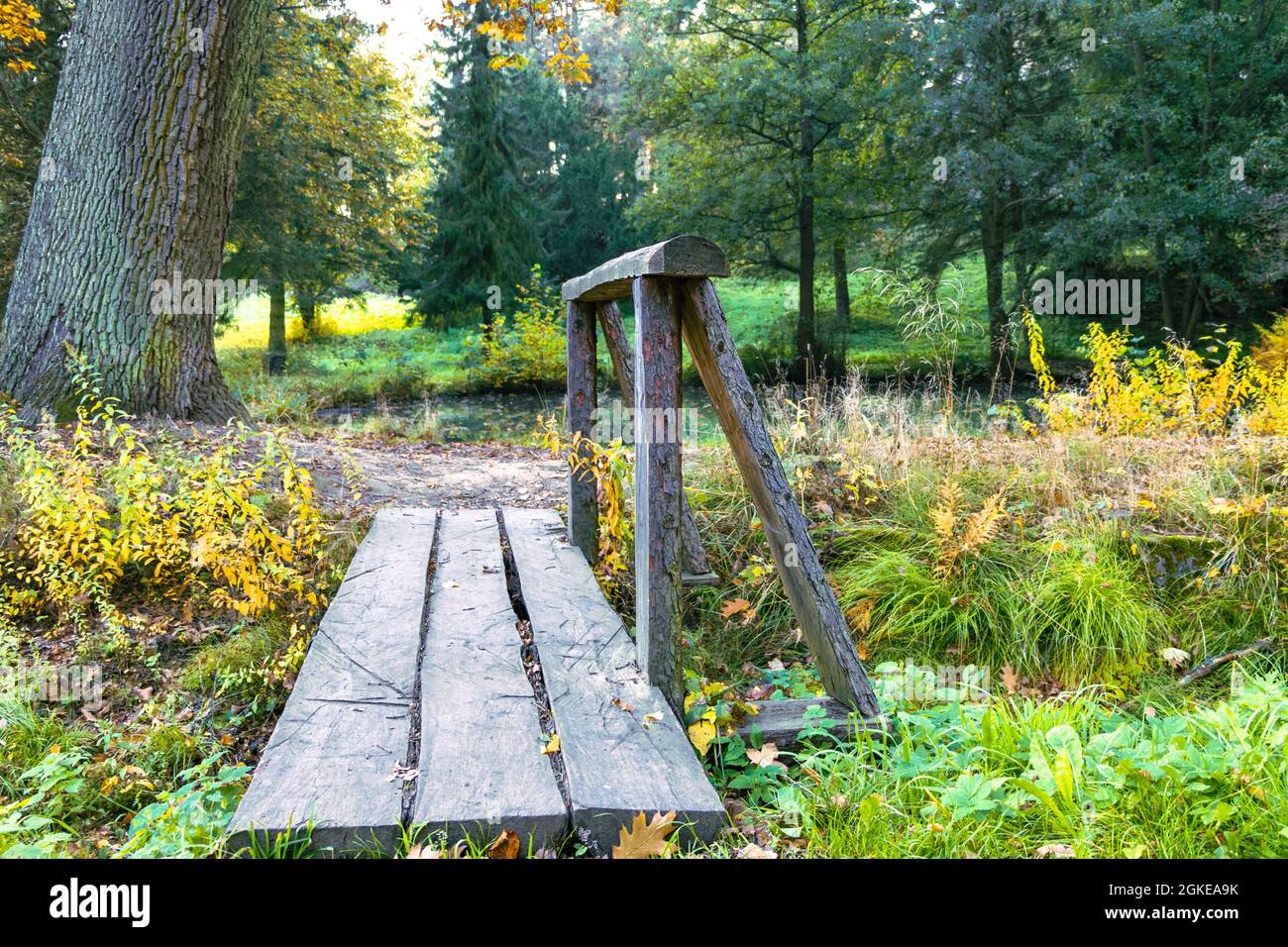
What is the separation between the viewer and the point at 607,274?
3258mm

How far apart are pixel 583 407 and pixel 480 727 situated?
2353 mm

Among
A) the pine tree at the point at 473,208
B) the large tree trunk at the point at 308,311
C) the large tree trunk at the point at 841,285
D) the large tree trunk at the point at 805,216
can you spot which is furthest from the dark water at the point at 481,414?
the large tree trunk at the point at 308,311

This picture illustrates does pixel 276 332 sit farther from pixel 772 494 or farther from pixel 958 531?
pixel 772 494

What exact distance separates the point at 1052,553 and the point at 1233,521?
105 centimetres

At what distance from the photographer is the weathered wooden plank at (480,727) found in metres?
2.08

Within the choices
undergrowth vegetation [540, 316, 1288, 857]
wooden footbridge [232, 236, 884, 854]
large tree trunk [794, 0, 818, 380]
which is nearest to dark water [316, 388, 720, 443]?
large tree trunk [794, 0, 818, 380]

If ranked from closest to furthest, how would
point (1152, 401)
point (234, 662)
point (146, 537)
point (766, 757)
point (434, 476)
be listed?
point (766, 757) → point (234, 662) → point (146, 537) → point (1152, 401) → point (434, 476)

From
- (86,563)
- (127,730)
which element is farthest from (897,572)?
(86,563)

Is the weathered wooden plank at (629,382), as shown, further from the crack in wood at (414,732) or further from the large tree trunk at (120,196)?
the large tree trunk at (120,196)

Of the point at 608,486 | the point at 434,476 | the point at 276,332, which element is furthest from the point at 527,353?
the point at 608,486

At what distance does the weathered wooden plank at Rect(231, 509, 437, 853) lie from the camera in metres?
2.03

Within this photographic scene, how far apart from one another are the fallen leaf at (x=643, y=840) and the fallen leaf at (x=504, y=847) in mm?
243

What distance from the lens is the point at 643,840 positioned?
79.6 inches

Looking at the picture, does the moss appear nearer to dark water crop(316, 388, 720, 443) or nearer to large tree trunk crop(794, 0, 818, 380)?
dark water crop(316, 388, 720, 443)
